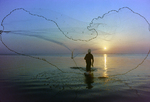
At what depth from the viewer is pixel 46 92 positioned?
26.6 feet

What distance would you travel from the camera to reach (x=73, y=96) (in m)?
7.37

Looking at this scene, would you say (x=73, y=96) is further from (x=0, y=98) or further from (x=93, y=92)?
(x=0, y=98)

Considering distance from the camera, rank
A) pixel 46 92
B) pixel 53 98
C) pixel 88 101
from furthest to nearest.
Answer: pixel 46 92
pixel 53 98
pixel 88 101

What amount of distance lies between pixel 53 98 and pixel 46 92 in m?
1.18

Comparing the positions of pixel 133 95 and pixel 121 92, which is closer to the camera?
pixel 133 95

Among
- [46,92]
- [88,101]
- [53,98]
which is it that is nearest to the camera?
[88,101]

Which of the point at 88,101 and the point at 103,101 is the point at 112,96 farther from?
the point at 88,101

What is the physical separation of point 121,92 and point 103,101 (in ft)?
6.72

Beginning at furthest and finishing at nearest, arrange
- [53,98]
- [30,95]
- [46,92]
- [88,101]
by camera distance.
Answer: [46,92], [30,95], [53,98], [88,101]

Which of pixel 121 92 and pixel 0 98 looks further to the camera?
pixel 121 92

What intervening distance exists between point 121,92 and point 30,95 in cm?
575

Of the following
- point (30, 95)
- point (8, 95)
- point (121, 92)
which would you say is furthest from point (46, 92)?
point (121, 92)

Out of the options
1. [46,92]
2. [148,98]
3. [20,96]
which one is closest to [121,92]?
[148,98]

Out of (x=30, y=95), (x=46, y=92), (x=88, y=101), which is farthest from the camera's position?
(x=46, y=92)
